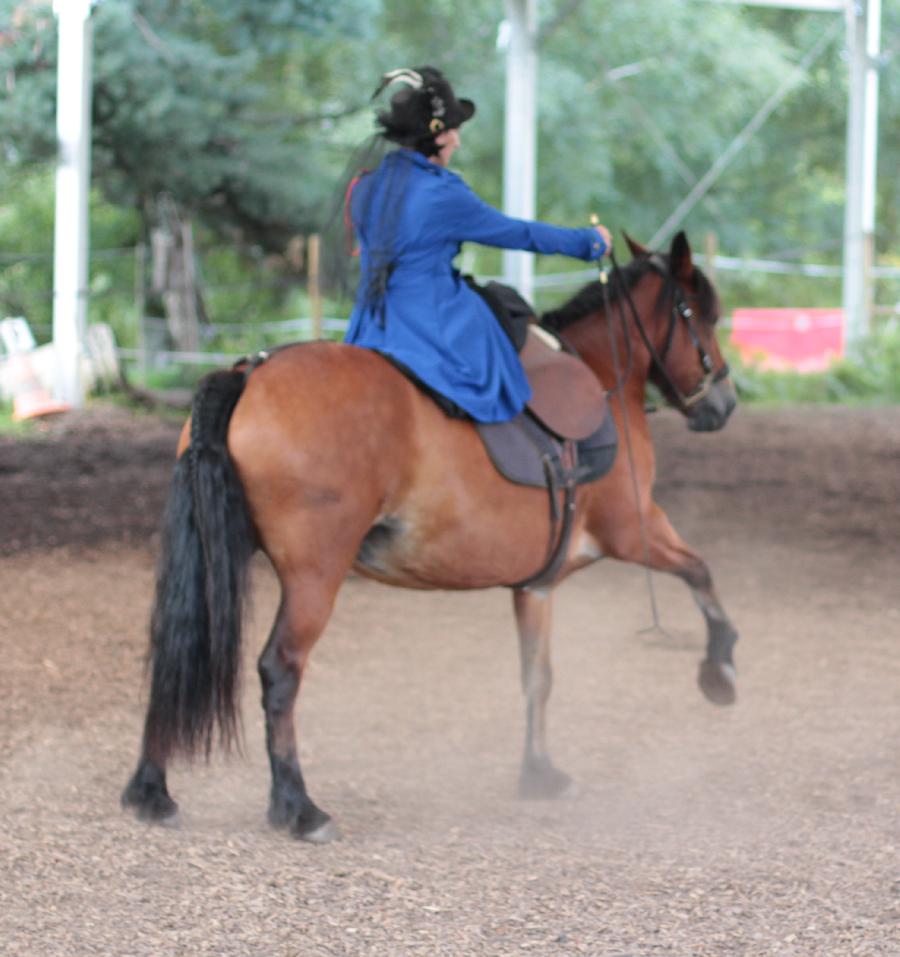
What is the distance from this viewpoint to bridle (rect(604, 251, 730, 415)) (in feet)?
17.4

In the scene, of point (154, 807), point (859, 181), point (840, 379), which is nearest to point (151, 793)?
point (154, 807)

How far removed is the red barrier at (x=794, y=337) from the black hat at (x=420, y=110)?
1756 cm

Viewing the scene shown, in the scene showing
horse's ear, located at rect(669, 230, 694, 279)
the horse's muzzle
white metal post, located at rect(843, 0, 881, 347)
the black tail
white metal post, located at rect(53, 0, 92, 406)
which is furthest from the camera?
white metal post, located at rect(843, 0, 881, 347)

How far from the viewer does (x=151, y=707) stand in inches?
169

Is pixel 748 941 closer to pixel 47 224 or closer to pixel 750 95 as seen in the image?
pixel 47 224

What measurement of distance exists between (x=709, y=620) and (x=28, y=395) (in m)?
11.2

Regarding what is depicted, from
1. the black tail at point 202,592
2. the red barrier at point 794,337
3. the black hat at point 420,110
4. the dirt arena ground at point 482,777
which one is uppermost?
the black hat at point 420,110

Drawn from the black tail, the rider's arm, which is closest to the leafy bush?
the rider's arm

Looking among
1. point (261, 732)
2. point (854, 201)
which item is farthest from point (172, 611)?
point (854, 201)

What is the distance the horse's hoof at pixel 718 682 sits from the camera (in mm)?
5285

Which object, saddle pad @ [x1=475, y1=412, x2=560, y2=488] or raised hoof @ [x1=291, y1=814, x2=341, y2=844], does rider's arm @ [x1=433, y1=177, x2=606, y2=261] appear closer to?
saddle pad @ [x1=475, y1=412, x2=560, y2=488]

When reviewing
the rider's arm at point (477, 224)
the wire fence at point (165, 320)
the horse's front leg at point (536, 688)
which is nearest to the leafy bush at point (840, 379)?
the wire fence at point (165, 320)

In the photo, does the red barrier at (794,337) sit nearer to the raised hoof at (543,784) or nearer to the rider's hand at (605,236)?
the rider's hand at (605,236)

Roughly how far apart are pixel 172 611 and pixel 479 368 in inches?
45.1
